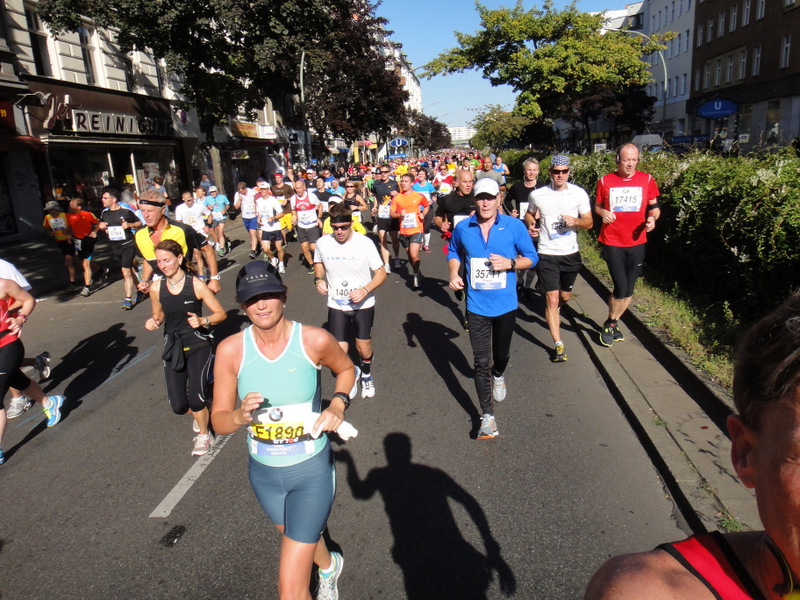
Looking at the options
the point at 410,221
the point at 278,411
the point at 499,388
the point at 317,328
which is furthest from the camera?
the point at 410,221

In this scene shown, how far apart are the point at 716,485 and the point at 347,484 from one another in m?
2.46

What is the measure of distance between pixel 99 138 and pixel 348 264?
18.6m

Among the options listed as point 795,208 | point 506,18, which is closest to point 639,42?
point 506,18

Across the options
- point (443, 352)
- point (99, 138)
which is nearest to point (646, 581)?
point (443, 352)

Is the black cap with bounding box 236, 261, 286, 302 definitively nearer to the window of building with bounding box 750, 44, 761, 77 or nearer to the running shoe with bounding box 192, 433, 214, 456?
the running shoe with bounding box 192, 433, 214, 456

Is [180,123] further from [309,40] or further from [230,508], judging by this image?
[230,508]

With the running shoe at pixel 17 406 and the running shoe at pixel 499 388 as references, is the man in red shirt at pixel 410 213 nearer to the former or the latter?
the running shoe at pixel 499 388

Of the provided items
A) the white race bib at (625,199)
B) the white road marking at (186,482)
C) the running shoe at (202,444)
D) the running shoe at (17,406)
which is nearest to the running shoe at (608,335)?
the white race bib at (625,199)

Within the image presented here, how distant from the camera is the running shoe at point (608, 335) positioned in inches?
259

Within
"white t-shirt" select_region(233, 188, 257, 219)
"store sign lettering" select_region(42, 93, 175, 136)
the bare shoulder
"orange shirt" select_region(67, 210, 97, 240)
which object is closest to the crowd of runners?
the bare shoulder

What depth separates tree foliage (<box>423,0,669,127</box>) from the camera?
103 feet

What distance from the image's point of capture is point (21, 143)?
645 inches

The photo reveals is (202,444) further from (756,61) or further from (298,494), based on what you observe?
(756,61)

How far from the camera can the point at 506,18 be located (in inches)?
1268
